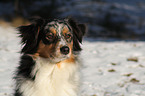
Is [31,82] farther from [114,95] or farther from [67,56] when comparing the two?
[114,95]

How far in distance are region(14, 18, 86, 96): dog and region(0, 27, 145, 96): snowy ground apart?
45 cm

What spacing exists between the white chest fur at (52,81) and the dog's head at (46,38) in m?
0.22

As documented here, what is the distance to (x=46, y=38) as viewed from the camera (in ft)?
11.8

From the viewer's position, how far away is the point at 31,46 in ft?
11.8

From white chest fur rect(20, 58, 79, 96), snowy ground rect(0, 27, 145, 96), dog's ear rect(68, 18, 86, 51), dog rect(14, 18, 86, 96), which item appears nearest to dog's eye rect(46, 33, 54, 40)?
dog rect(14, 18, 86, 96)

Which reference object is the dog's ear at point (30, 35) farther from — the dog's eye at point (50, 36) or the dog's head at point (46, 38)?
the dog's eye at point (50, 36)

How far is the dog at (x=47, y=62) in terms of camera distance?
346 centimetres

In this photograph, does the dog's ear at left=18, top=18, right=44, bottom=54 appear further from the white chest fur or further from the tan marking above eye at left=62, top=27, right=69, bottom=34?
the tan marking above eye at left=62, top=27, right=69, bottom=34

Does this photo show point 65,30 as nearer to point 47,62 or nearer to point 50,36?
point 50,36

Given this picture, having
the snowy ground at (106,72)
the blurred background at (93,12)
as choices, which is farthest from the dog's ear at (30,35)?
the blurred background at (93,12)

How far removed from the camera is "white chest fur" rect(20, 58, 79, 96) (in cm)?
345

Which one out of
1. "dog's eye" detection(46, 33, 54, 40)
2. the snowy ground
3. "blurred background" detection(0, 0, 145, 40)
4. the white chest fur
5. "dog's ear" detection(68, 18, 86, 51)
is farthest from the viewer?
"blurred background" detection(0, 0, 145, 40)

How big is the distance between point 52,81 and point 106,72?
3309mm

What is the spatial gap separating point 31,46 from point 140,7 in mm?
32541
